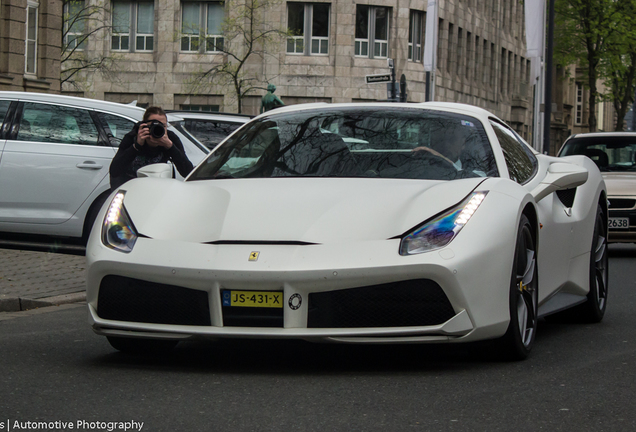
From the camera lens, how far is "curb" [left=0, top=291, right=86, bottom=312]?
8219mm

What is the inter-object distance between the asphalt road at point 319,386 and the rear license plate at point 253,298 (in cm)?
34

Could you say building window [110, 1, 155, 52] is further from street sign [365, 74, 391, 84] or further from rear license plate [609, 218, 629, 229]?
rear license plate [609, 218, 629, 229]

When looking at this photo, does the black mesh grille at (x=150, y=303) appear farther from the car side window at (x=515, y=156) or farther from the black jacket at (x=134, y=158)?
the black jacket at (x=134, y=158)

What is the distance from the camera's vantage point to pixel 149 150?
29.8 feet

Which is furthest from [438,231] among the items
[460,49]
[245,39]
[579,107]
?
[579,107]

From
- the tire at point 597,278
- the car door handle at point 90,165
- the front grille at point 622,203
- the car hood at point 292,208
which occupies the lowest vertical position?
the tire at point 597,278

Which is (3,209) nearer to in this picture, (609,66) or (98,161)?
(98,161)

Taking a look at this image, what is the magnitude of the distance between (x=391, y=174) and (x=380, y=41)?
44.0 metres

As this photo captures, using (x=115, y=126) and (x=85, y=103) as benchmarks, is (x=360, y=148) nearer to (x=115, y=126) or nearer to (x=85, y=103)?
(x=115, y=126)

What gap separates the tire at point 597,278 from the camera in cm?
739

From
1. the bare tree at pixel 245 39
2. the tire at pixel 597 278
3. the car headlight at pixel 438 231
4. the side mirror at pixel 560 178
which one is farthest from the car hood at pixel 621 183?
the bare tree at pixel 245 39

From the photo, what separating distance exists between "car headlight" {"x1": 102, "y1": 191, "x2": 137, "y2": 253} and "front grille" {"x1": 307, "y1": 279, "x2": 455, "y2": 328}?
3.17 ft

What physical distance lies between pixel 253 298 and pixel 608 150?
1128cm

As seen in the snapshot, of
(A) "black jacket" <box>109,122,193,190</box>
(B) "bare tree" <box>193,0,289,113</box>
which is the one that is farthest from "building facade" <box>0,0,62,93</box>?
(A) "black jacket" <box>109,122,193,190</box>
